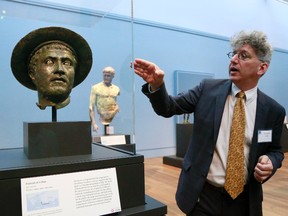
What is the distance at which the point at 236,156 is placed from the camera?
1.54 meters

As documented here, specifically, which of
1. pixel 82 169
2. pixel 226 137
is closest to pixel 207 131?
pixel 226 137

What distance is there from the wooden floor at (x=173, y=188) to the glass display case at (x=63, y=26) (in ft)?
5.56

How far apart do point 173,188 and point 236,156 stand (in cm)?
255

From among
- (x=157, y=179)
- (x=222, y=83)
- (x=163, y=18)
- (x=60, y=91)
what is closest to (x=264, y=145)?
(x=222, y=83)

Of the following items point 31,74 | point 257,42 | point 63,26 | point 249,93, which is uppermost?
point 63,26

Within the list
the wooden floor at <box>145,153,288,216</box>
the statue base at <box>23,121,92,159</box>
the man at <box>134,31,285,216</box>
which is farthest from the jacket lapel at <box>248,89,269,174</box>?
the wooden floor at <box>145,153,288,216</box>

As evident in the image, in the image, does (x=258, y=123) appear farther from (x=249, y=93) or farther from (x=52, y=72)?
(x=52, y=72)

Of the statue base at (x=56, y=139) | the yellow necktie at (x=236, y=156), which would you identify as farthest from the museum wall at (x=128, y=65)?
the yellow necktie at (x=236, y=156)

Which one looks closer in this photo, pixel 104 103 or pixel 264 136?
pixel 264 136

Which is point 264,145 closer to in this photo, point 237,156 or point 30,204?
point 237,156

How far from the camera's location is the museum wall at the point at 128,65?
5.97 ft

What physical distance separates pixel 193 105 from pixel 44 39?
3.04 feet

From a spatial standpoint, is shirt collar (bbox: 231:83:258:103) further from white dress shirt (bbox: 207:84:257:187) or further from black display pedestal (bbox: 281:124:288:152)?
black display pedestal (bbox: 281:124:288:152)

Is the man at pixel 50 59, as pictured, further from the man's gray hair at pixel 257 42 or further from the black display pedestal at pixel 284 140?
the black display pedestal at pixel 284 140
